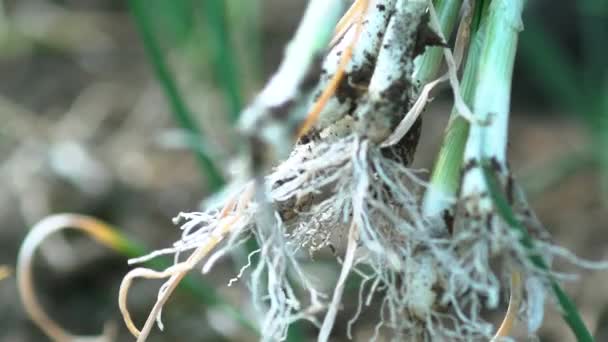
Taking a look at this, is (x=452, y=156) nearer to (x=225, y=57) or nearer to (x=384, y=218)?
(x=384, y=218)

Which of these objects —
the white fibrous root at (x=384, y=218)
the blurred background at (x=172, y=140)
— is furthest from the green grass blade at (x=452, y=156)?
the blurred background at (x=172, y=140)

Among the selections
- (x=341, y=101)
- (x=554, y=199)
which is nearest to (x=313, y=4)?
(x=341, y=101)

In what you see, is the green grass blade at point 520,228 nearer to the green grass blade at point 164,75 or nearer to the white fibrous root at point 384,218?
the white fibrous root at point 384,218

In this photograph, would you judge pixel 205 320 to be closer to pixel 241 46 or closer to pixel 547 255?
pixel 241 46

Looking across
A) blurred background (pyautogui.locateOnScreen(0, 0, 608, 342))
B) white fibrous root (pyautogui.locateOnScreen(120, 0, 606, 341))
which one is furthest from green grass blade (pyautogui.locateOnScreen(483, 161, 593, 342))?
blurred background (pyautogui.locateOnScreen(0, 0, 608, 342))

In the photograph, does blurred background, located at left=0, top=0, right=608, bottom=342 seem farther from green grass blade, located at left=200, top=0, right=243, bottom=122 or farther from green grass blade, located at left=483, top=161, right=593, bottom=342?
green grass blade, located at left=483, top=161, right=593, bottom=342

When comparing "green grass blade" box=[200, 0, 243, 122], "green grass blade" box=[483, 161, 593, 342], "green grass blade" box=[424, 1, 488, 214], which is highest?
"green grass blade" box=[200, 0, 243, 122]
